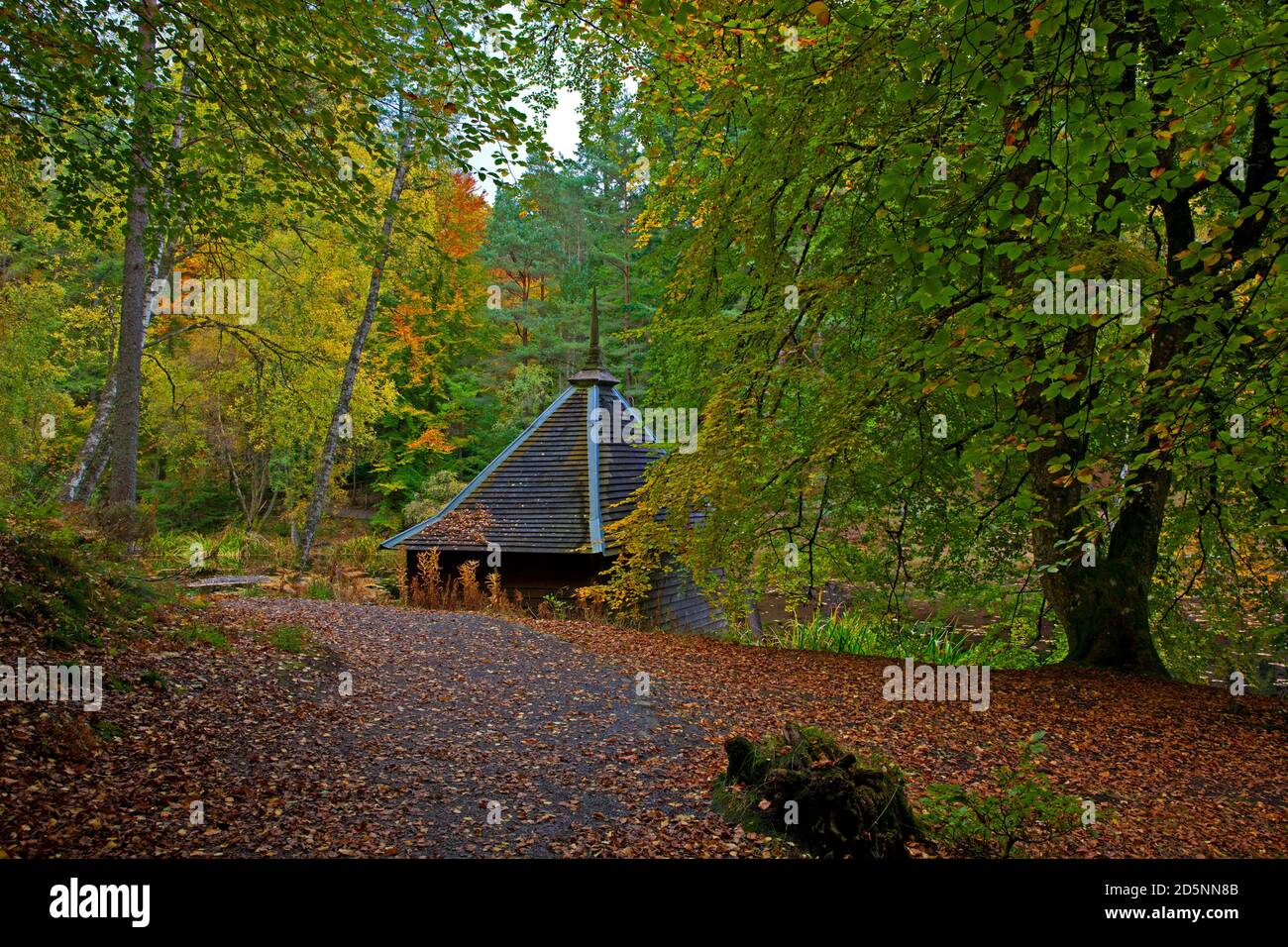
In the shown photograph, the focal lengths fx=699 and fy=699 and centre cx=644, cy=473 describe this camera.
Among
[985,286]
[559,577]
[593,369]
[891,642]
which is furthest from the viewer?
[593,369]

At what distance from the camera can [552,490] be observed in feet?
48.1

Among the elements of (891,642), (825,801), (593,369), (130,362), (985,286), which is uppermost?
(593,369)

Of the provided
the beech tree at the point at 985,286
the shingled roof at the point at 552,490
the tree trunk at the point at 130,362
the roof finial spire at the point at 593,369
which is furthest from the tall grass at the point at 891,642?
the tree trunk at the point at 130,362

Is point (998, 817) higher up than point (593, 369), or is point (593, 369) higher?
point (593, 369)

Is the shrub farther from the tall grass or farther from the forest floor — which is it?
the tall grass

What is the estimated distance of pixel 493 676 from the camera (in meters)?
7.66

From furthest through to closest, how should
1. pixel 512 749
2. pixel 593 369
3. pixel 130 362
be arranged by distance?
pixel 593 369, pixel 130 362, pixel 512 749

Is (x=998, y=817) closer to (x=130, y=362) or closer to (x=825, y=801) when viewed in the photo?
(x=825, y=801)

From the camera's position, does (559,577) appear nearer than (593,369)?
Yes

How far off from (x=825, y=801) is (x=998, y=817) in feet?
3.23

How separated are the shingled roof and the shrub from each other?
8.79 meters

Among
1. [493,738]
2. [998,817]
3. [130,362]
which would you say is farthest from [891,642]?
[130,362]
